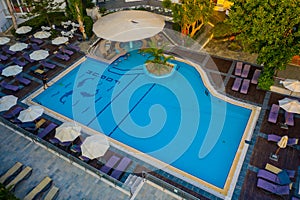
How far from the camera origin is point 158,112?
2033 centimetres

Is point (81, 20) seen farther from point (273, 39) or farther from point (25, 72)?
point (273, 39)

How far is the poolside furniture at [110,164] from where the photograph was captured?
1595cm

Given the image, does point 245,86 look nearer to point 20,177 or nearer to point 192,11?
point 192,11

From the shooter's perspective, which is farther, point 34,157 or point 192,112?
point 192,112

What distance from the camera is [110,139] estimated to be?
18.4 metres

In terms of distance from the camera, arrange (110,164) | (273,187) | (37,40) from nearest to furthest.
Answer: (273,187), (110,164), (37,40)

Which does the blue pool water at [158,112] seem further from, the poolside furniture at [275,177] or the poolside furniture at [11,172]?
the poolside furniture at [11,172]

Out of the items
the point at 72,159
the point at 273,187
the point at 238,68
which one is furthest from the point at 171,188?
the point at 238,68

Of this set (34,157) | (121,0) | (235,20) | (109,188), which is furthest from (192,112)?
(121,0)

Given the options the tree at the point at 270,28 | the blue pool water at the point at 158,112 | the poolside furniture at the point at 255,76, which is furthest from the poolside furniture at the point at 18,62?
the poolside furniture at the point at 255,76

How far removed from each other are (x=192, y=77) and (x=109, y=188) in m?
12.6

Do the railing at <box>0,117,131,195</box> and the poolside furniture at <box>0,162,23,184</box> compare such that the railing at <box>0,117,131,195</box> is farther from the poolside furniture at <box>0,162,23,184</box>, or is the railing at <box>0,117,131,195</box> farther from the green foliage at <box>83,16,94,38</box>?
the green foliage at <box>83,16,94,38</box>

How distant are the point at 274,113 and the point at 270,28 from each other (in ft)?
19.1

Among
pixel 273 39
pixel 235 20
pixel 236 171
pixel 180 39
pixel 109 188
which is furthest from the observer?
Answer: pixel 180 39
